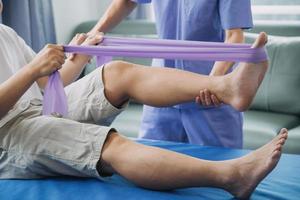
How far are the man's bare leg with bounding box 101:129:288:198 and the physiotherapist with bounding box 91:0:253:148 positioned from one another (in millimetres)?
304

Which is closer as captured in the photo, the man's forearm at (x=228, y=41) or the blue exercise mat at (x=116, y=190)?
the blue exercise mat at (x=116, y=190)

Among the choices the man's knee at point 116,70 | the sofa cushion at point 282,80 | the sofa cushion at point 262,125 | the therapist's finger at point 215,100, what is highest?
the man's knee at point 116,70

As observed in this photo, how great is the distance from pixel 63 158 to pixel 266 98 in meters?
1.65

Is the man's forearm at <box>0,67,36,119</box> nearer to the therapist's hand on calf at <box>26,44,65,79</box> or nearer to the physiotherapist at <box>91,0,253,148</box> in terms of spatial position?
the therapist's hand on calf at <box>26,44,65,79</box>

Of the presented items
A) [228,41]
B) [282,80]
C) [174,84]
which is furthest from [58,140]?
[282,80]

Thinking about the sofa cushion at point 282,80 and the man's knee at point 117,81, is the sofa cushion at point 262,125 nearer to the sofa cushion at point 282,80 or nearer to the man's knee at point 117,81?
the sofa cushion at point 282,80

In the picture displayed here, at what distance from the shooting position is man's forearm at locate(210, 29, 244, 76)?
156 cm

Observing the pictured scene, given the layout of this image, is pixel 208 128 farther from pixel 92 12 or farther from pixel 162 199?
pixel 92 12

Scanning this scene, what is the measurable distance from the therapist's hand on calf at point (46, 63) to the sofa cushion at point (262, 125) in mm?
1217

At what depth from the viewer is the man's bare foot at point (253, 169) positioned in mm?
1313

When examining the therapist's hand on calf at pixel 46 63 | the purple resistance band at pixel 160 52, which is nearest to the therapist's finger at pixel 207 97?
the purple resistance band at pixel 160 52

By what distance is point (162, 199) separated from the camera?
136 cm

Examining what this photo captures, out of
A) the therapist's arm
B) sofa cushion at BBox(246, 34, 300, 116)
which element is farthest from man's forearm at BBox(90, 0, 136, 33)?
sofa cushion at BBox(246, 34, 300, 116)

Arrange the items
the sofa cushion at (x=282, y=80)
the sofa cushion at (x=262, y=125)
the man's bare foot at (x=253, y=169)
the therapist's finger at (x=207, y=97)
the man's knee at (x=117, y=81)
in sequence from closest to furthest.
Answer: the man's bare foot at (x=253, y=169), the therapist's finger at (x=207, y=97), the man's knee at (x=117, y=81), the sofa cushion at (x=262, y=125), the sofa cushion at (x=282, y=80)
